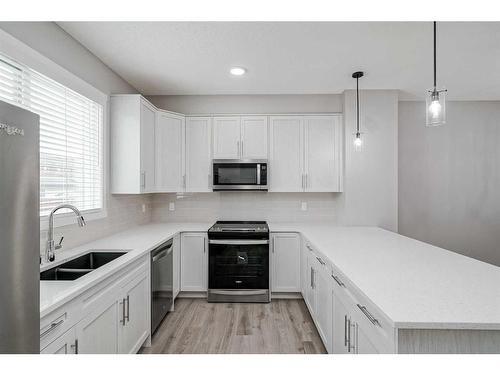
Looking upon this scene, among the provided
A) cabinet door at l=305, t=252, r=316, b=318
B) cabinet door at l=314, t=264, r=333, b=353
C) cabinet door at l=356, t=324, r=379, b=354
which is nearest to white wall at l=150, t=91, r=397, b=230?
cabinet door at l=305, t=252, r=316, b=318

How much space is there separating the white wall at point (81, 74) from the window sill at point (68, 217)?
0.04 meters

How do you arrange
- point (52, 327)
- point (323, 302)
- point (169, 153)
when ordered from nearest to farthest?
point (52, 327) → point (323, 302) → point (169, 153)

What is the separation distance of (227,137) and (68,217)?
2.03 m

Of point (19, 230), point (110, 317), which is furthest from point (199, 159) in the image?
point (19, 230)

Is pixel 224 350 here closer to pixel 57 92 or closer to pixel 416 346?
pixel 416 346

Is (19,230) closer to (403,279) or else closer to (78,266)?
(78,266)

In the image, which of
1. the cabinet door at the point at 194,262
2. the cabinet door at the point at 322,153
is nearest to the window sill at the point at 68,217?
the cabinet door at the point at 194,262

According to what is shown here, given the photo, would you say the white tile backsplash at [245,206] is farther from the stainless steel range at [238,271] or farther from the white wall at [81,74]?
the stainless steel range at [238,271]

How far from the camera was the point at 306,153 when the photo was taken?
3572 mm

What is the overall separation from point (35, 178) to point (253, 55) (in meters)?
2.12

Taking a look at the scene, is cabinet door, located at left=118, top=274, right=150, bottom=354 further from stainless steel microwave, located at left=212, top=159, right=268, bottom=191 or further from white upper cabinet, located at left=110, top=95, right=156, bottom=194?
stainless steel microwave, located at left=212, top=159, right=268, bottom=191

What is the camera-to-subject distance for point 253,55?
2.53m

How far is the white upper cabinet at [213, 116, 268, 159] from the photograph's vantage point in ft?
11.8

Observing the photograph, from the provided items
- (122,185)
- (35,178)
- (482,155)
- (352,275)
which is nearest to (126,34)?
(122,185)
